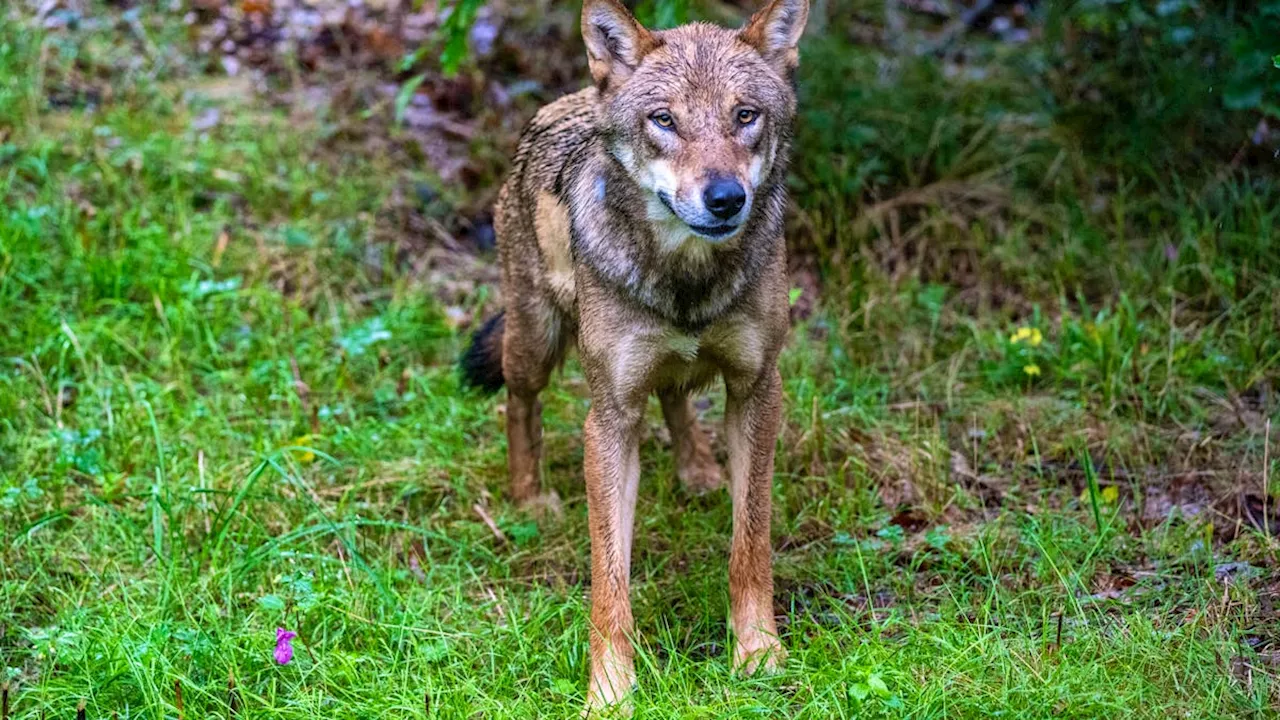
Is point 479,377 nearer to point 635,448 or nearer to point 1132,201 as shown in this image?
point 635,448

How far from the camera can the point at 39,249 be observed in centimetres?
627

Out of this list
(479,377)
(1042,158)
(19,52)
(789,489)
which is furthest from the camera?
(19,52)

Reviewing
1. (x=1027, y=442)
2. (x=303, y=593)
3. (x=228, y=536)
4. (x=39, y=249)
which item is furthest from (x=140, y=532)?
(x=1027, y=442)

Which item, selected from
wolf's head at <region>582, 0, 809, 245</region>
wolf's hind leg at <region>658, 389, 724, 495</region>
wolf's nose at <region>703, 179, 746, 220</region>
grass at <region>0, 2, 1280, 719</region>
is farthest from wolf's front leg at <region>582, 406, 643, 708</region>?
wolf's hind leg at <region>658, 389, 724, 495</region>

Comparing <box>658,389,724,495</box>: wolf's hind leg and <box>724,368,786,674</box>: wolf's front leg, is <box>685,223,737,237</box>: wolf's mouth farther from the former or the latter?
<box>658,389,724,495</box>: wolf's hind leg

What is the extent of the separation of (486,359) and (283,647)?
187 cm

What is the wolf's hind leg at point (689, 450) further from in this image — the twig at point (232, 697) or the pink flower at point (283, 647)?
the twig at point (232, 697)

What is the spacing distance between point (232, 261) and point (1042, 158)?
13.9 ft

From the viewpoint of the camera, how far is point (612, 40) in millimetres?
4102

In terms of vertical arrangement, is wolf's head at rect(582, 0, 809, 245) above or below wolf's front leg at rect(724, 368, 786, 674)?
above

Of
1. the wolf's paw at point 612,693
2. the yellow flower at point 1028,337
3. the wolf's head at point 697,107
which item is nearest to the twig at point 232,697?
the wolf's paw at point 612,693

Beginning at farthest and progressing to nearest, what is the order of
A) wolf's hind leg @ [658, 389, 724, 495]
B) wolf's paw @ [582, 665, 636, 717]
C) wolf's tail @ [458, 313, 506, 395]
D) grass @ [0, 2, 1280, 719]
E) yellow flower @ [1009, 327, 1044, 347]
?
yellow flower @ [1009, 327, 1044, 347] → wolf's tail @ [458, 313, 506, 395] → wolf's hind leg @ [658, 389, 724, 495] → grass @ [0, 2, 1280, 719] → wolf's paw @ [582, 665, 636, 717]

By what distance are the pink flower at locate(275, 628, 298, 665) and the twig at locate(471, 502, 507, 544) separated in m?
1.21

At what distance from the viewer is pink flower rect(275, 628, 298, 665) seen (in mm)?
3799
